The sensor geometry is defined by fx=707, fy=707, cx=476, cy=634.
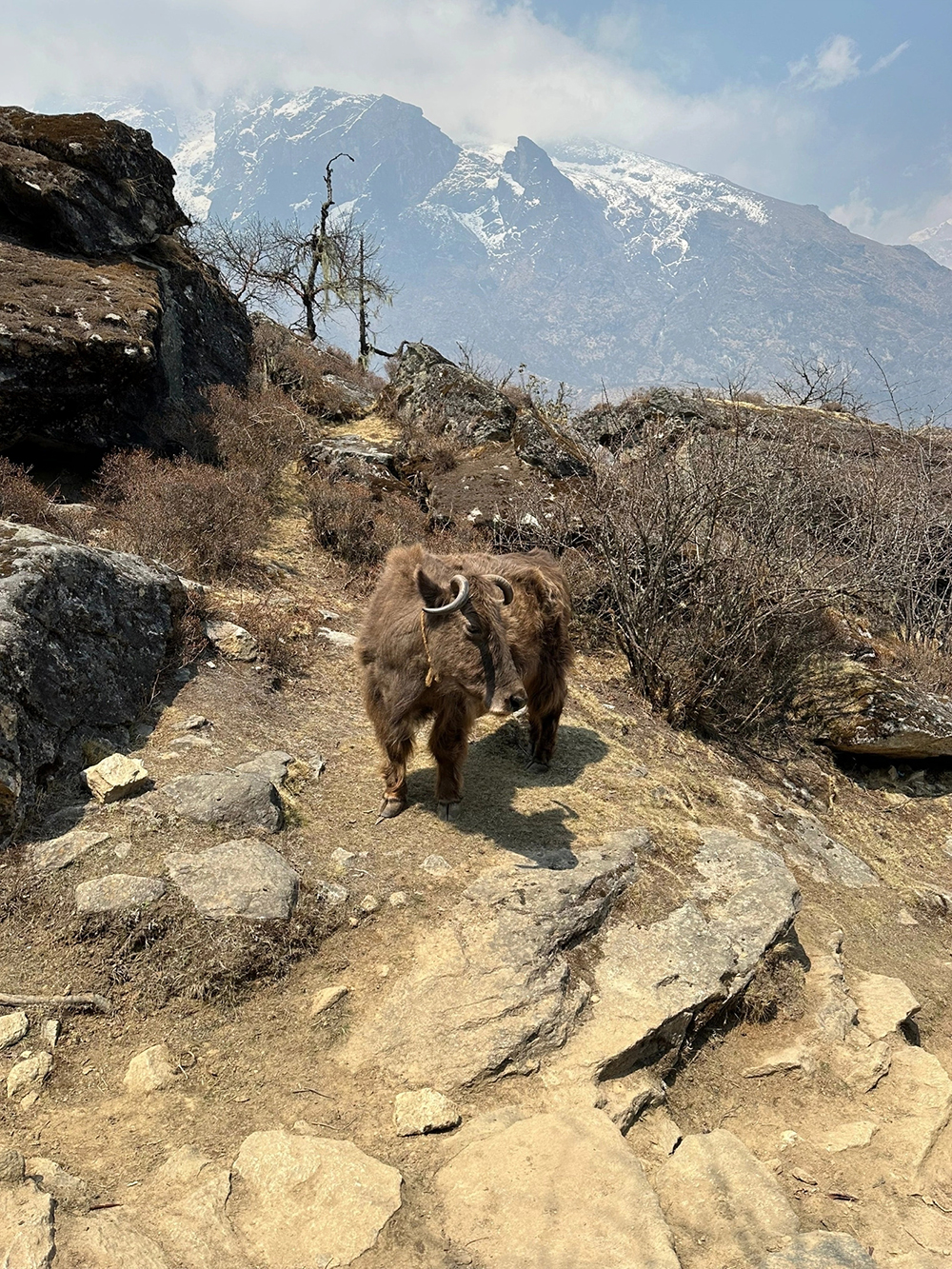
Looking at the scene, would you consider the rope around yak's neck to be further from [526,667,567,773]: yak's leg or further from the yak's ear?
[526,667,567,773]: yak's leg

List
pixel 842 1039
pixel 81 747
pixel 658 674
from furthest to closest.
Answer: pixel 658 674 < pixel 81 747 < pixel 842 1039

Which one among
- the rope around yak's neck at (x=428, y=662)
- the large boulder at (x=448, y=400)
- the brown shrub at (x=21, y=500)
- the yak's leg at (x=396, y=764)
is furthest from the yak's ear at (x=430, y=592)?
the large boulder at (x=448, y=400)

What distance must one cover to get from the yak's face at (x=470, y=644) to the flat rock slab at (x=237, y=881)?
4.90 ft

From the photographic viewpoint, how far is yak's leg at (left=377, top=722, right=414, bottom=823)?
4.93 m

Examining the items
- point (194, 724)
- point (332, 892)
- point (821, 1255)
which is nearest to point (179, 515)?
point (194, 724)

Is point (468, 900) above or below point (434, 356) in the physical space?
below

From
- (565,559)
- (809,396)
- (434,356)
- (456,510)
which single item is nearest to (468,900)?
(565,559)

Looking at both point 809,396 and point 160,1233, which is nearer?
point 160,1233

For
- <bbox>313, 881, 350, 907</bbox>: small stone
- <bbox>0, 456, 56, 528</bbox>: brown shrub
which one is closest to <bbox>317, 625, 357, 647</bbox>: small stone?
<bbox>0, 456, 56, 528</bbox>: brown shrub

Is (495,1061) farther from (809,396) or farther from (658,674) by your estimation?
(809,396)

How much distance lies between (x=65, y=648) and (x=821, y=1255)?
5024 millimetres

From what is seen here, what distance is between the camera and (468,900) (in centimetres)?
425

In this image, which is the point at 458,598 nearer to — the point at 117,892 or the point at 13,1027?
the point at 117,892

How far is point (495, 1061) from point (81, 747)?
314 cm
